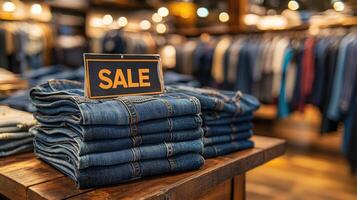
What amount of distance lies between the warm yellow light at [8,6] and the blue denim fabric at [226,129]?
3.51m

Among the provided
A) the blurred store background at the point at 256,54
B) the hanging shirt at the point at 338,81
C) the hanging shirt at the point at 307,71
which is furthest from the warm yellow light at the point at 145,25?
the hanging shirt at the point at 338,81

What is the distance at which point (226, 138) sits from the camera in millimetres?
941

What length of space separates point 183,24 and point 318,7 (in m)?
2.02

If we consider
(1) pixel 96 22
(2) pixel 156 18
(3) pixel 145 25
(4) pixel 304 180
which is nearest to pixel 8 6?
(1) pixel 96 22

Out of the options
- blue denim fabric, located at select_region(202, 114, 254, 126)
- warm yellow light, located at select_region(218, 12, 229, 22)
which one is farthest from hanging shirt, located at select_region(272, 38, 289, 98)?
blue denim fabric, located at select_region(202, 114, 254, 126)

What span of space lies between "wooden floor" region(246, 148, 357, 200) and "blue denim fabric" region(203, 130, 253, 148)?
1409 millimetres

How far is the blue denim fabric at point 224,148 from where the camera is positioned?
2.93ft

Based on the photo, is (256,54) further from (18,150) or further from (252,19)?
(18,150)

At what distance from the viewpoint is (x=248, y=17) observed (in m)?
4.59

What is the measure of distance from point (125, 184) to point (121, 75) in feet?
0.84

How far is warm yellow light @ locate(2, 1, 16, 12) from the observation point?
3631mm

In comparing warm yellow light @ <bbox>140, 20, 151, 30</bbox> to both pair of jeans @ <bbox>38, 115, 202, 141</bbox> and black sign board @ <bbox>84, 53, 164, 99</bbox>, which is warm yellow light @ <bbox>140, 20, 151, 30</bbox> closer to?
black sign board @ <bbox>84, 53, 164, 99</bbox>

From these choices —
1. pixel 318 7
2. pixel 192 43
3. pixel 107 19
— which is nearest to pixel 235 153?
pixel 192 43

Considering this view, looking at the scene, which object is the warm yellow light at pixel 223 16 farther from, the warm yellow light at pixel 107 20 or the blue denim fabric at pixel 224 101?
the blue denim fabric at pixel 224 101
